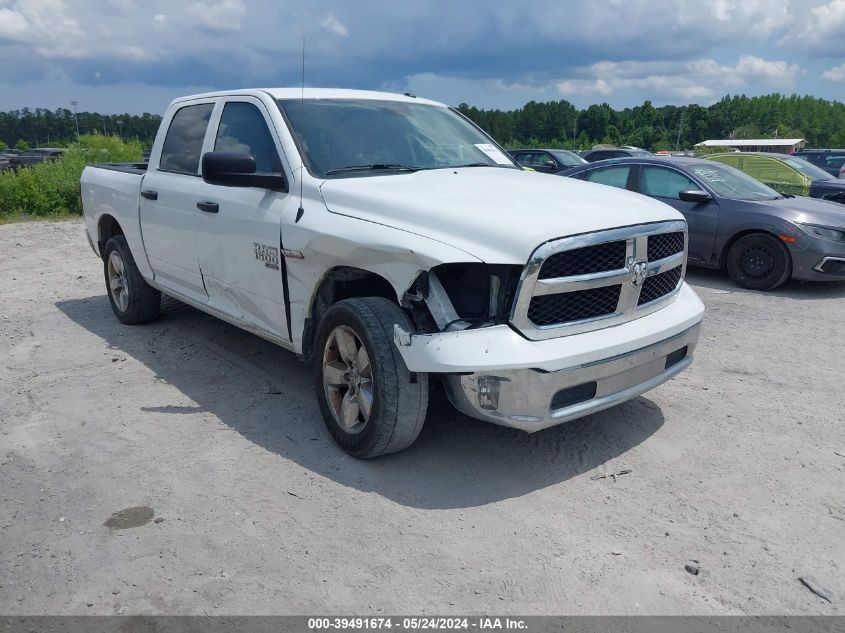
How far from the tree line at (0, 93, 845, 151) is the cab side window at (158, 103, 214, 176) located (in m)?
99.3

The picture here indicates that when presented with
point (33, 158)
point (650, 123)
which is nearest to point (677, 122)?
point (650, 123)

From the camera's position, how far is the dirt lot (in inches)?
114

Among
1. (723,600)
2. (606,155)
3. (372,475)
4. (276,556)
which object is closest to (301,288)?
(372,475)

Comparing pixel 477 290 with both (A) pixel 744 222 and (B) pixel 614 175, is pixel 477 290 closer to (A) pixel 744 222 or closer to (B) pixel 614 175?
(A) pixel 744 222

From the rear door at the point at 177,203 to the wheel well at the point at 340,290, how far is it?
1.37 meters

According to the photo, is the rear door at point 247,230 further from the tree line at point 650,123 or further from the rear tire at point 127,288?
the tree line at point 650,123

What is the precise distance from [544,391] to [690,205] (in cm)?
665

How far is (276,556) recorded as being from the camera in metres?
3.12

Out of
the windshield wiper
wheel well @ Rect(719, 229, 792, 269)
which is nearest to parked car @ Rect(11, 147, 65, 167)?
wheel well @ Rect(719, 229, 792, 269)

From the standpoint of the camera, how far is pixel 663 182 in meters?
9.46

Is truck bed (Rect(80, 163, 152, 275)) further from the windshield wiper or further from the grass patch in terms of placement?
the grass patch

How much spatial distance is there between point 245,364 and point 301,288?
1670 mm

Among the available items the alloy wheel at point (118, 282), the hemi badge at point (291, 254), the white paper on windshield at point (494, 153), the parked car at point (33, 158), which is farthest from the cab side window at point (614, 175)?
the parked car at point (33, 158)

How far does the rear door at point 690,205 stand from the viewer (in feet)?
29.1
